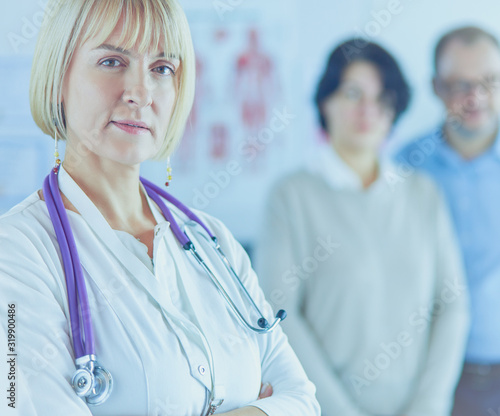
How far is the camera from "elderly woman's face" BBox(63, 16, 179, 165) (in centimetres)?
72

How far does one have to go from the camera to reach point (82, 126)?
2.40 ft

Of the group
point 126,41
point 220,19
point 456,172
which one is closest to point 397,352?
point 456,172

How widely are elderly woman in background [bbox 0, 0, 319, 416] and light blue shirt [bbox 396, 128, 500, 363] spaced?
2.96 feet

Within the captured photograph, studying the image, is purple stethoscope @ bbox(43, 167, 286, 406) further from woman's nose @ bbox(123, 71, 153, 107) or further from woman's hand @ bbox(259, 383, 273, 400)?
Answer: woman's hand @ bbox(259, 383, 273, 400)

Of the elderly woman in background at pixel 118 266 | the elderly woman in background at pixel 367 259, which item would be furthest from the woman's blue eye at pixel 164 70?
the elderly woman in background at pixel 367 259

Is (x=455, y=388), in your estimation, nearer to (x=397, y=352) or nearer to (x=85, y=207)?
(x=397, y=352)

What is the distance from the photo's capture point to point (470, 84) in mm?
1588

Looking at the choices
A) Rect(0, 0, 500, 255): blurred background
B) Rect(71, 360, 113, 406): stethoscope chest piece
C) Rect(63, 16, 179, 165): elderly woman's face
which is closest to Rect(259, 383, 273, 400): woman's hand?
Rect(71, 360, 113, 406): stethoscope chest piece

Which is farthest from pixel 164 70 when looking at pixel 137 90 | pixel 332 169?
pixel 332 169

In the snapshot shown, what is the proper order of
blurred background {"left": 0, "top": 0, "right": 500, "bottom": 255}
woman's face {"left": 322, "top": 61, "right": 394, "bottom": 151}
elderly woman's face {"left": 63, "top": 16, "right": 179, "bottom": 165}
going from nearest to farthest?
elderly woman's face {"left": 63, "top": 16, "right": 179, "bottom": 165}
blurred background {"left": 0, "top": 0, "right": 500, "bottom": 255}
woman's face {"left": 322, "top": 61, "right": 394, "bottom": 151}

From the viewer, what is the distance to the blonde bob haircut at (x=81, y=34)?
70cm

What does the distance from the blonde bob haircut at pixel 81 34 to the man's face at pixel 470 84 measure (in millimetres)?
1055

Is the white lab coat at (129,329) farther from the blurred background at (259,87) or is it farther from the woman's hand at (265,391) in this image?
the blurred background at (259,87)

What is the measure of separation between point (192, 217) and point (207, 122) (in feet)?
1.93
